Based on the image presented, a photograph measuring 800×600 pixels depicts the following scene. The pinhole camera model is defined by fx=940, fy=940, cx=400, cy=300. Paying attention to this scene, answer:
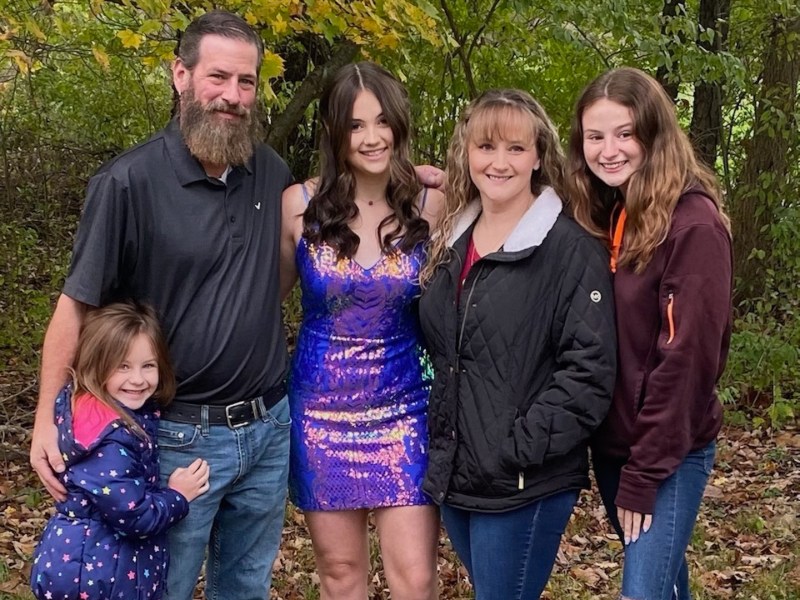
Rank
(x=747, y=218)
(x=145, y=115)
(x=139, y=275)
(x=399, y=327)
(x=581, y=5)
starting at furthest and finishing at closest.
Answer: (x=145, y=115) < (x=747, y=218) < (x=581, y=5) < (x=399, y=327) < (x=139, y=275)

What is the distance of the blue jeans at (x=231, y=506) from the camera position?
10.2ft

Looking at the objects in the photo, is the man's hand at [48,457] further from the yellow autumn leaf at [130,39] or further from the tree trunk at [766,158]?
the tree trunk at [766,158]

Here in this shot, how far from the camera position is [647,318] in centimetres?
272

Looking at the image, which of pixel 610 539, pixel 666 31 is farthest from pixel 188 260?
pixel 666 31

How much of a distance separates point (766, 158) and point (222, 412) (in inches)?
260

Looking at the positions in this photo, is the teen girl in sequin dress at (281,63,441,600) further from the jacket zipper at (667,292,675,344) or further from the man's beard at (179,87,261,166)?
the jacket zipper at (667,292,675,344)

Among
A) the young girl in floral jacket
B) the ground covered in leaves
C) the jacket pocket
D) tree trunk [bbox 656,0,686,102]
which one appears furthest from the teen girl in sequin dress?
tree trunk [bbox 656,0,686,102]

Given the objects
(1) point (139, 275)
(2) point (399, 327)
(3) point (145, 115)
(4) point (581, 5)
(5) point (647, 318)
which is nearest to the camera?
(5) point (647, 318)

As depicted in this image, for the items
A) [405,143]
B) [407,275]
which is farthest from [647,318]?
[405,143]

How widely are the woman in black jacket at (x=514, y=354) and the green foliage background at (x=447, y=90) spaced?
64.0 inches

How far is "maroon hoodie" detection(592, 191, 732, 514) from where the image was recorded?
258cm

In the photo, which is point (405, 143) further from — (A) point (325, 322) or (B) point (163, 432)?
(B) point (163, 432)

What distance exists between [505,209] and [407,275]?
0.42m

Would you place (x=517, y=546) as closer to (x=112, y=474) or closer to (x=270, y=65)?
(x=112, y=474)
